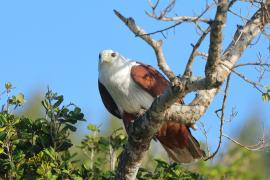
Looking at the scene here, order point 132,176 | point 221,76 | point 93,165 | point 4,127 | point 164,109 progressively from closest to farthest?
point 221,76 → point 164,109 → point 132,176 → point 4,127 → point 93,165

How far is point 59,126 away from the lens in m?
6.16

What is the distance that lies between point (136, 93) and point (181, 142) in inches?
31.1

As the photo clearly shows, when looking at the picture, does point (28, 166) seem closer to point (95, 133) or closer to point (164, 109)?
point (95, 133)

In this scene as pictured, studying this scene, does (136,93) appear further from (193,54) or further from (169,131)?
(193,54)

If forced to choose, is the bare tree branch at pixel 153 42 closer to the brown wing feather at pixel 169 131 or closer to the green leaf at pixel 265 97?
the green leaf at pixel 265 97

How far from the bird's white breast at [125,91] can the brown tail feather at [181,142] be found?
1.28 feet

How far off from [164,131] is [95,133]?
75cm

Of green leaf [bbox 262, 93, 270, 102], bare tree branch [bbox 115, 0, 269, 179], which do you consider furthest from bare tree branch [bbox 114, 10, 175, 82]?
green leaf [bbox 262, 93, 270, 102]

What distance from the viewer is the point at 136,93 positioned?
667cm

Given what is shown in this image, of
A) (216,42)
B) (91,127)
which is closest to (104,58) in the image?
(91,127)

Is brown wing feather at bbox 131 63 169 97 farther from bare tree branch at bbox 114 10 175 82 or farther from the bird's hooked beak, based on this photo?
bare tree branch at bbox 114 10 175 82

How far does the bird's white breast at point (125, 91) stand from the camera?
262 inches

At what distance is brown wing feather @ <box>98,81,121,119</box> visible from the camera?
6.99 meters

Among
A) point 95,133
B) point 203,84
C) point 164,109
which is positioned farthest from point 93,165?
point 203,84
